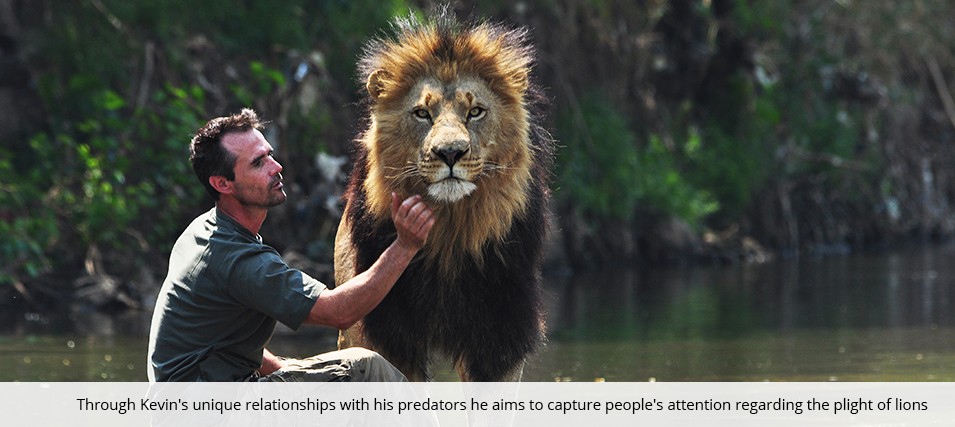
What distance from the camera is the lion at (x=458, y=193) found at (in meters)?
5.21

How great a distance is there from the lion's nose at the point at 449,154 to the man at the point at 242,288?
0.38 meters

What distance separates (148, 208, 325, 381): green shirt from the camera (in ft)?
13.9

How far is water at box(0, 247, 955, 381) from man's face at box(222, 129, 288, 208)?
7.85ft

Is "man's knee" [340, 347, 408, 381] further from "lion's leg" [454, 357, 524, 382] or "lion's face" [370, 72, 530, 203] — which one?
"lion's leg" [454, 357, 524, 382]

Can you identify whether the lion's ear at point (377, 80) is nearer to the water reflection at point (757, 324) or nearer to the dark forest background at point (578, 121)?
the dark forest background at point (578, 121)

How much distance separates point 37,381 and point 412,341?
8.23 feet

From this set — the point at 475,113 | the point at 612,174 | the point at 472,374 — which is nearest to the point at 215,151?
the point at 475,113

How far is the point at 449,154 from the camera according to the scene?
495 cm

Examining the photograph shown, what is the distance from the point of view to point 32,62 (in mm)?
13109

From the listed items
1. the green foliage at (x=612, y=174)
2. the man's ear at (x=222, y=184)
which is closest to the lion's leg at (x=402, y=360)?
the man's ear at (x=222, y=184)


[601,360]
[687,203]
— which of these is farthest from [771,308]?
[687,203]

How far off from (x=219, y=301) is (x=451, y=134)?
103 cm

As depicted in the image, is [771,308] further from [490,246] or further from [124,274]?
[490,246]

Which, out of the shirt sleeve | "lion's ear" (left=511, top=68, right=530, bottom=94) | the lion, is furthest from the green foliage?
the shirt sleeve
